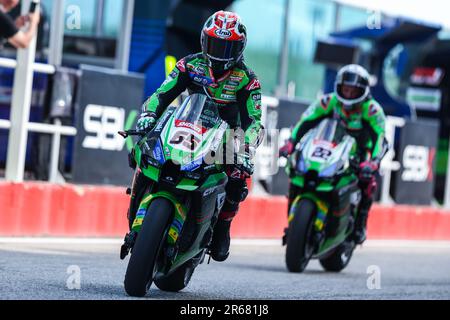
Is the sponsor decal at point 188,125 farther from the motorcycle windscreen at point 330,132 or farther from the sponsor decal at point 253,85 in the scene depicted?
the motorcycle windscreen at point 330,132

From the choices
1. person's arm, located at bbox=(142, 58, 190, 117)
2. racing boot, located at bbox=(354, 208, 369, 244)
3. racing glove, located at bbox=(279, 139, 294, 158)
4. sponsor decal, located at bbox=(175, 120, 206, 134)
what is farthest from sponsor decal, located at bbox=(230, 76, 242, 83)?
racing boot, located at bbox=(354, 208, 369, 244)

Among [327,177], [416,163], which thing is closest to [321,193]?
[327,177]

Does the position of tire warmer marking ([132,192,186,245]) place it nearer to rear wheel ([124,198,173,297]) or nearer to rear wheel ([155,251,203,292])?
rear wheel ([124,198,173,297])

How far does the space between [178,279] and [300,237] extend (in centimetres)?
255

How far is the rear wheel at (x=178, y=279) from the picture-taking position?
807cm

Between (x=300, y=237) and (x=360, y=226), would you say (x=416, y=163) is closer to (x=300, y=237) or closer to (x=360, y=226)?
(x=360, y=226)

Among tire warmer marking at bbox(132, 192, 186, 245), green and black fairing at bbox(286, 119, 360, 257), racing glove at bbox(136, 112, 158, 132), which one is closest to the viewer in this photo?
tire warmer marking at bbox(132, 192, 186, 245)

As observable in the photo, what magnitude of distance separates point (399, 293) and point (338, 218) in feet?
4.94

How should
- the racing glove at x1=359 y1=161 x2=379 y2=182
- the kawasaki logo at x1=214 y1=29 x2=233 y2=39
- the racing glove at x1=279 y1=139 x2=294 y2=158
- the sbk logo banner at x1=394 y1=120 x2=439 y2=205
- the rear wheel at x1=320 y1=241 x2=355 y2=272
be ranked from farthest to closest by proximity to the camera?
the sbk logo banner at x1=394 y1=120 x2=439 y2=205
the rear wheel at x1=320 y1=241 x2=355 y2=272
the racing glove at x1=359 y1=161 x2=379 y2=182
the racing glove at x1=279 y1=139 x2=294 y2=158
the kawasaki logo at x1=214 y1=29 x2=233 y2=39

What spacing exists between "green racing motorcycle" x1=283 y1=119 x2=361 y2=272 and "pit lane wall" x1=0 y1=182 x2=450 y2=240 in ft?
7.52

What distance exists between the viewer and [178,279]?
819 centimetres

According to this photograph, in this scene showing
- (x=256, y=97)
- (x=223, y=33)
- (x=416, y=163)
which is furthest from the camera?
(x=416, y=163)

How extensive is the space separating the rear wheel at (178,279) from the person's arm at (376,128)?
3.70m

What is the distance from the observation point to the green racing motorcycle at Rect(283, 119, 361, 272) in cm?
1069
